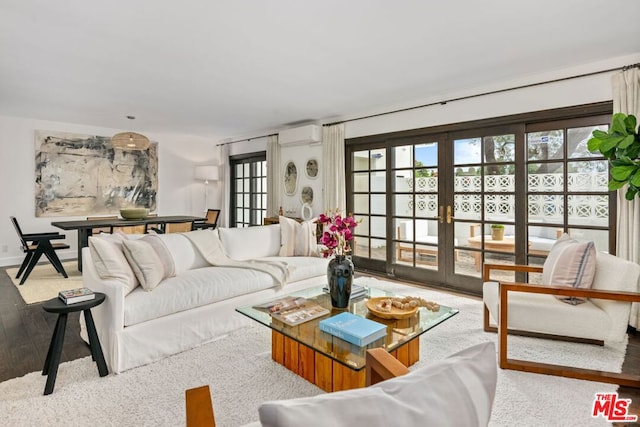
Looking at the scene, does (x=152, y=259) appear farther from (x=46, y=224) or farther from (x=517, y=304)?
(x=46, y=224)

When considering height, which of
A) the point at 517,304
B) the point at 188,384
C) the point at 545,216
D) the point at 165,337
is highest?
the point at 545,216

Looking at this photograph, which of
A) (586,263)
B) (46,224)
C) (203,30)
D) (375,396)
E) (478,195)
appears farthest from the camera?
(46,224)

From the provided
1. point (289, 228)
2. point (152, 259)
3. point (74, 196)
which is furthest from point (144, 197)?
point (152, 259)

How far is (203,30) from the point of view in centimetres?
264

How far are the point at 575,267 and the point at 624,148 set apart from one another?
0.99 meters

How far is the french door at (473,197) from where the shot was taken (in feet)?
11.1

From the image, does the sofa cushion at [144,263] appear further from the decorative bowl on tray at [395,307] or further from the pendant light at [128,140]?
the pendant light at [128,140]

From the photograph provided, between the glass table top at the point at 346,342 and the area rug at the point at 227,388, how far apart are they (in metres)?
0.37

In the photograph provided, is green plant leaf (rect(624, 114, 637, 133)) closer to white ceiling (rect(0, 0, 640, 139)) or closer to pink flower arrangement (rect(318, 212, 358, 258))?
Answer: white ceiling (rect(0, 0, 640, 139))

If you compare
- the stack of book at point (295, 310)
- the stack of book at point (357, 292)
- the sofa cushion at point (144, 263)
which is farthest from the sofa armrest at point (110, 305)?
the stack of book at point (357, 292)

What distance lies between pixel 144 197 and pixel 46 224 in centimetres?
166

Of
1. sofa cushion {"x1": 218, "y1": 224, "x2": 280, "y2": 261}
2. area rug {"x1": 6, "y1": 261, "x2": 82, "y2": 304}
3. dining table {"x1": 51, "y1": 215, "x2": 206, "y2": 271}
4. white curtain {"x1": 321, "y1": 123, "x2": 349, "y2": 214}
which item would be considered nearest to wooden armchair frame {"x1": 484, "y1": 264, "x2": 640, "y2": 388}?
sofa cushion {"x1": 218, "y1": 224, "x2": 280, "y2": 261}

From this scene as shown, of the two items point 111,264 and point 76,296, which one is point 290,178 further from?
point 76,296

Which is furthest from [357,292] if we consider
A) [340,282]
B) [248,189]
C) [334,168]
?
[248,189]
